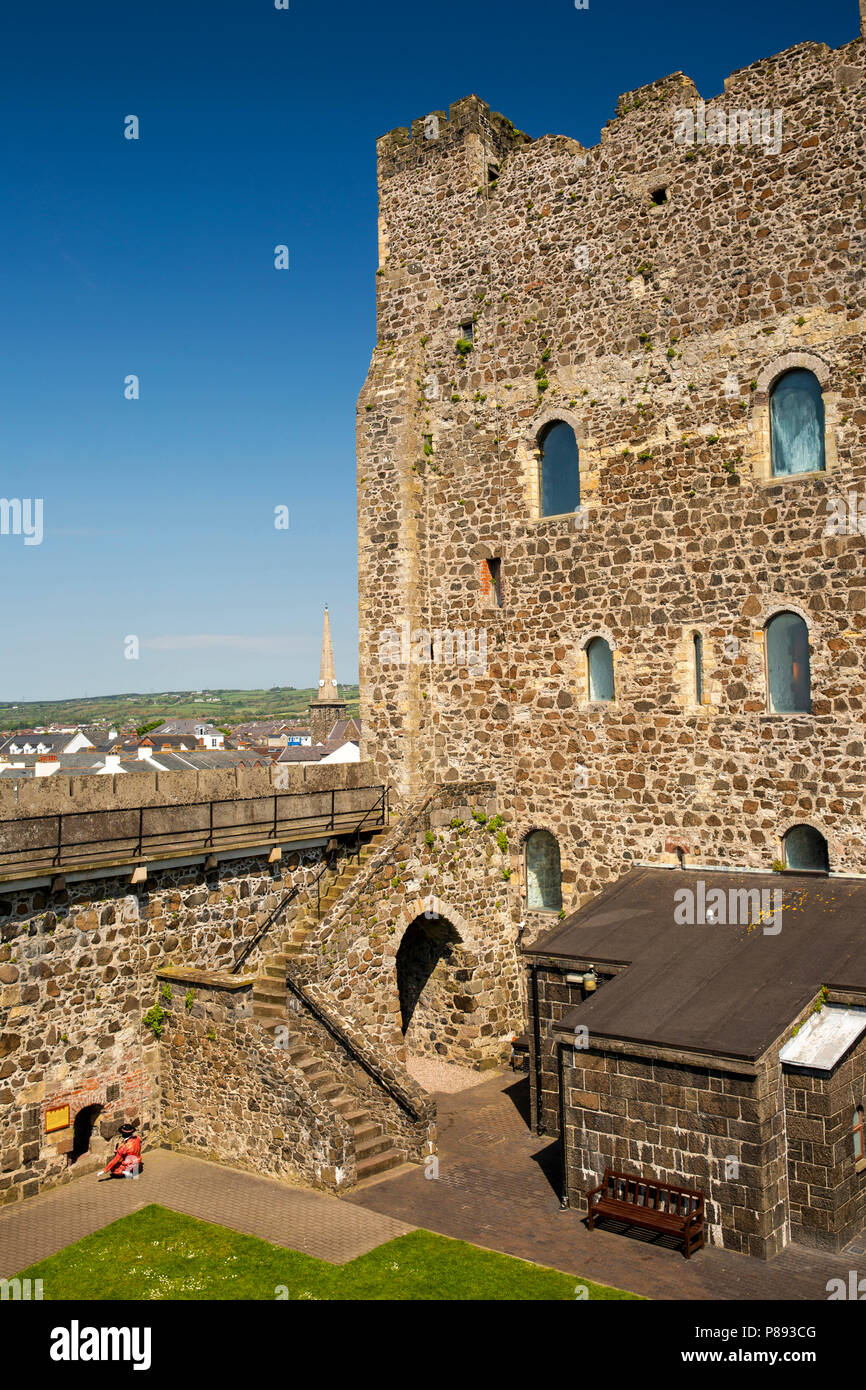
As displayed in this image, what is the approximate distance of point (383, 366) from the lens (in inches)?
865

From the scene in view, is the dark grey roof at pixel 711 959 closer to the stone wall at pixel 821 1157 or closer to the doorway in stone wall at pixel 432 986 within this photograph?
the stone wall at pixel 821 1157

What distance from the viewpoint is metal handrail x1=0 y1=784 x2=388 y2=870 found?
14711mm

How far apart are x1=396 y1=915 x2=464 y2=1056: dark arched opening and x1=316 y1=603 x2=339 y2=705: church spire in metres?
56.6

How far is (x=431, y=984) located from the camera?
2050 cm

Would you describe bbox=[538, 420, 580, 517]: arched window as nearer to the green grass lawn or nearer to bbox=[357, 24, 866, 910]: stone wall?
bbox=[357, 24, 866, 910]: stone wall

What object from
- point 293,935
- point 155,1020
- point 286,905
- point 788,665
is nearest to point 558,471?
point 788,665

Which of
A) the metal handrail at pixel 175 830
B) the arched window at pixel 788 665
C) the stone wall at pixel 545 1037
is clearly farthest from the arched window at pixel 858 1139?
the metal handrail at pixel 175 830

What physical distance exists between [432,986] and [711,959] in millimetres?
7010

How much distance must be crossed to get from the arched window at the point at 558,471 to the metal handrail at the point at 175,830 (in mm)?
6093

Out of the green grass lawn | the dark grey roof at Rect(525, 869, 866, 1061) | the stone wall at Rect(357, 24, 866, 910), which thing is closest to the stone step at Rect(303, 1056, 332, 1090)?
the green grass lawn

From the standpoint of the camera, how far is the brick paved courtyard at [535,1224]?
38.4 ft

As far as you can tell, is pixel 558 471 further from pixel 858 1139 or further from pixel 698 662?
pixel 858 1139
